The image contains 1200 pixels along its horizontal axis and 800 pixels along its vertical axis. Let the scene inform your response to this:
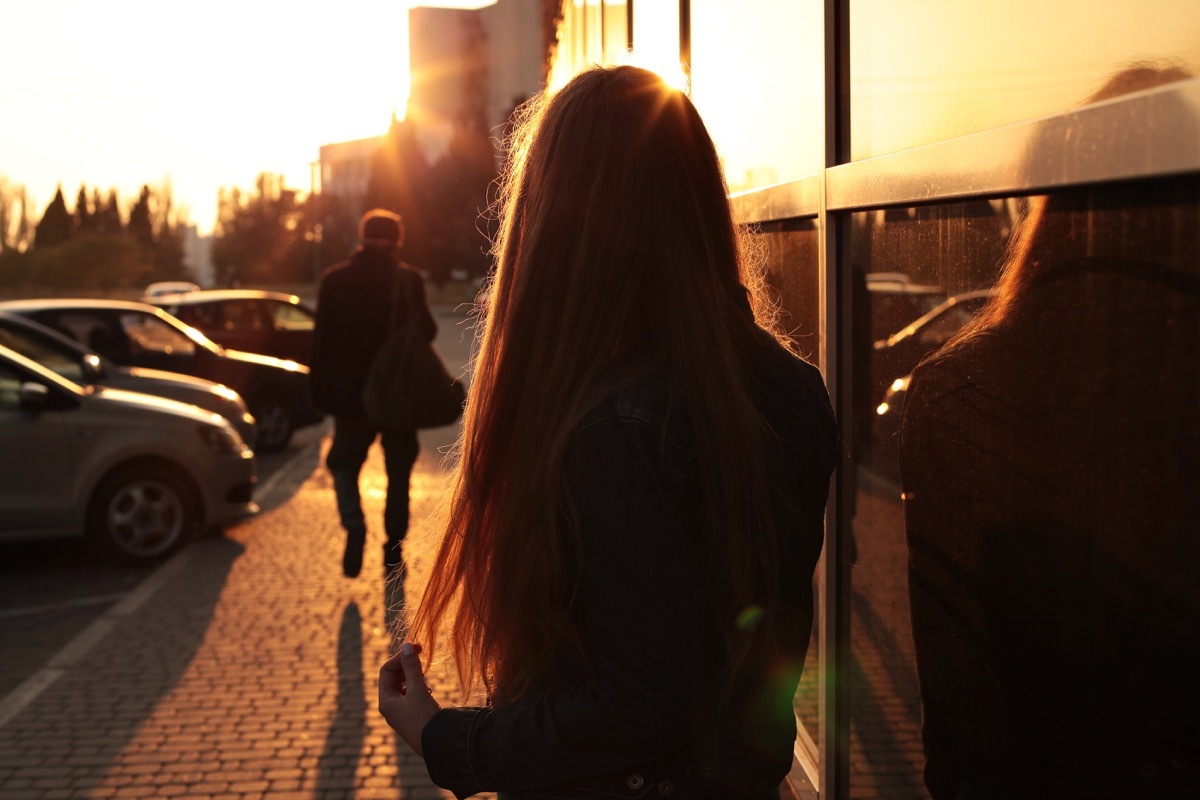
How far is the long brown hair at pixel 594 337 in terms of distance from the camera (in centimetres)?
160

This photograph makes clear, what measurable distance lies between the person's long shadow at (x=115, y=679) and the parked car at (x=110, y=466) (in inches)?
20.8

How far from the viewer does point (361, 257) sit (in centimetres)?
748

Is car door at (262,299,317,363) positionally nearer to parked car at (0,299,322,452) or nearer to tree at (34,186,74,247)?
parked car at (0,299,322,452)

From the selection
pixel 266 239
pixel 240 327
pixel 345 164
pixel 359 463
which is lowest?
pixel 359 463

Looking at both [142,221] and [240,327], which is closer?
[240,327]

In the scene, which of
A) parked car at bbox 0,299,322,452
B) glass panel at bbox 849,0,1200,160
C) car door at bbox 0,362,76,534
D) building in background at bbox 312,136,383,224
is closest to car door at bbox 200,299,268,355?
parked car at bbox 0,299,322,452

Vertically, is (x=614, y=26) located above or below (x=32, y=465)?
above

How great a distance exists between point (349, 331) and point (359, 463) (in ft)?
2.30

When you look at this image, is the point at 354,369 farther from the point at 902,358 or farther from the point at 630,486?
the point at 630,486

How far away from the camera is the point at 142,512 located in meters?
8.80

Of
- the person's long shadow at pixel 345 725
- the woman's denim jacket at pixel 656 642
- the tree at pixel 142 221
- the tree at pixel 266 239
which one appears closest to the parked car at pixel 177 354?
the person's long shadow at pixel 345 725

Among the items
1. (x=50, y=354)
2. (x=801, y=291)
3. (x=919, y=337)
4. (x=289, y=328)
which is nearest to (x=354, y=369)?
(x=50, y=354)

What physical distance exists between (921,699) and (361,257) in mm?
5543

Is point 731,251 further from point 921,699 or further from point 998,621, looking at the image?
point 921,699
